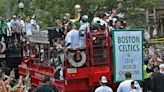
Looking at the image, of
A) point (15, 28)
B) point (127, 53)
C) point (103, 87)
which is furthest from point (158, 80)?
point (15, 28)

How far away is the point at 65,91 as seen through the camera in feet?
44.2

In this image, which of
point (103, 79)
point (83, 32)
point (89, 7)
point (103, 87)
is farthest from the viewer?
point (89, 7)

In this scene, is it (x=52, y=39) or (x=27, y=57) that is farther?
(x=27, y=57)

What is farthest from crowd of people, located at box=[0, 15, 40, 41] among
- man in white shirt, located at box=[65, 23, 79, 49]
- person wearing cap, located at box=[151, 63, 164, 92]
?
person wearing cap, located at box=[151, 63, 164, 92]

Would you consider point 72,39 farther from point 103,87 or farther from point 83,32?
point 103,87

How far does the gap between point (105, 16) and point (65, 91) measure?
2.82 m

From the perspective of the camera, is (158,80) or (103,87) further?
(158,80)

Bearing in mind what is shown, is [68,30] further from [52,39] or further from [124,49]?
[124,49]

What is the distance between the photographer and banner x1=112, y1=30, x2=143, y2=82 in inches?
545

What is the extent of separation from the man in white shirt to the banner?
3.40 feet

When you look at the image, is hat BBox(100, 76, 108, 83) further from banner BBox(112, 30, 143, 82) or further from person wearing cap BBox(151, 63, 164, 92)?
person wearing cap BBox(151, 63, 164, 92)

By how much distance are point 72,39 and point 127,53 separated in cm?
161

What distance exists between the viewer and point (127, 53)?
46.0 ft

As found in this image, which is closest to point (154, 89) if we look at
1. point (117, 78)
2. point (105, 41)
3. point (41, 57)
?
point (117, 78)
